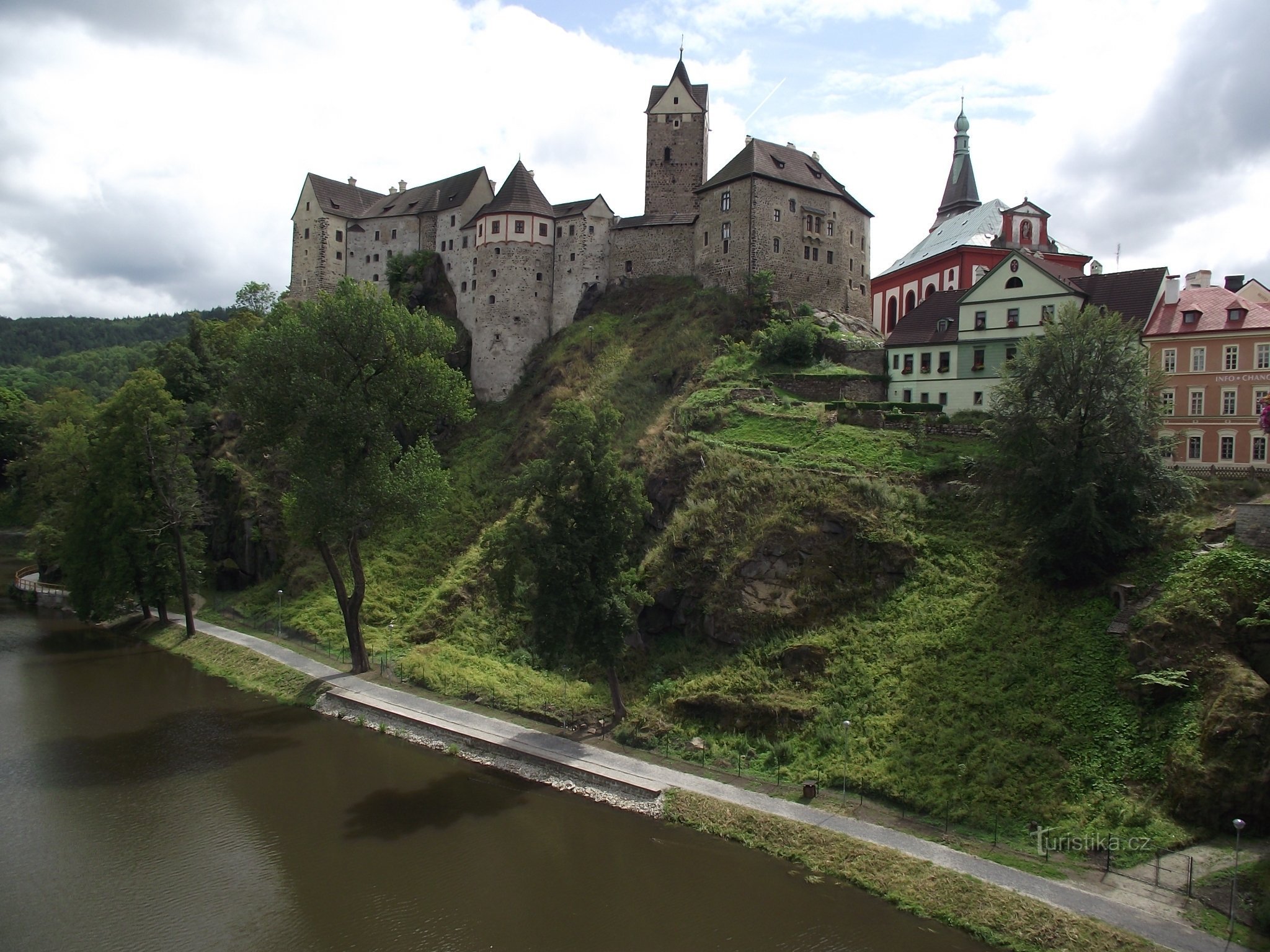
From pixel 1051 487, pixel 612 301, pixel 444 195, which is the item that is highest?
pixel 444 195

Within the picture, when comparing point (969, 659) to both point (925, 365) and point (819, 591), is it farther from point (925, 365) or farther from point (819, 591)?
point (925, 365)

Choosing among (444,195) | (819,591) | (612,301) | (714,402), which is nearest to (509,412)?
(612,301)

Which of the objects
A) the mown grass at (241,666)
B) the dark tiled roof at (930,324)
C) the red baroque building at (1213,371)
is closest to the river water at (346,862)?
the mown grass at (241,666)

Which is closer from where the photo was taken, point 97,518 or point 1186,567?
point 1186,567

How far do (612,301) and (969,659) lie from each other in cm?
3637

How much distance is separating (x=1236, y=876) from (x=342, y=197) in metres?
69.7

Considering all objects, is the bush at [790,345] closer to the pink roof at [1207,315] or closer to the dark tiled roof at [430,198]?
the pink roof at [1207,315]

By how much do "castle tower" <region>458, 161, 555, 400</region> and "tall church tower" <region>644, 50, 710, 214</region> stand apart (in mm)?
7628

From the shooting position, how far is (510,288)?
5566cm

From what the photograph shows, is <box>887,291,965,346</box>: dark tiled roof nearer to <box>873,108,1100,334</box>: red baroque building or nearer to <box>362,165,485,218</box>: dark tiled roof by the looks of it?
<box>873,108,1100,334</box>: red baroque building

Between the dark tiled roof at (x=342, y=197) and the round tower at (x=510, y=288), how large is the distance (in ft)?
57.6

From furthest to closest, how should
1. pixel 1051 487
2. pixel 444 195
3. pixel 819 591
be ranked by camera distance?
pixel 444 195 < pixel 819 591 < pixel 1051 487

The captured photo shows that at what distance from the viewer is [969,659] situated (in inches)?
970

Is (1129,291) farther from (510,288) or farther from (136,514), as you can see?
(136,514)
